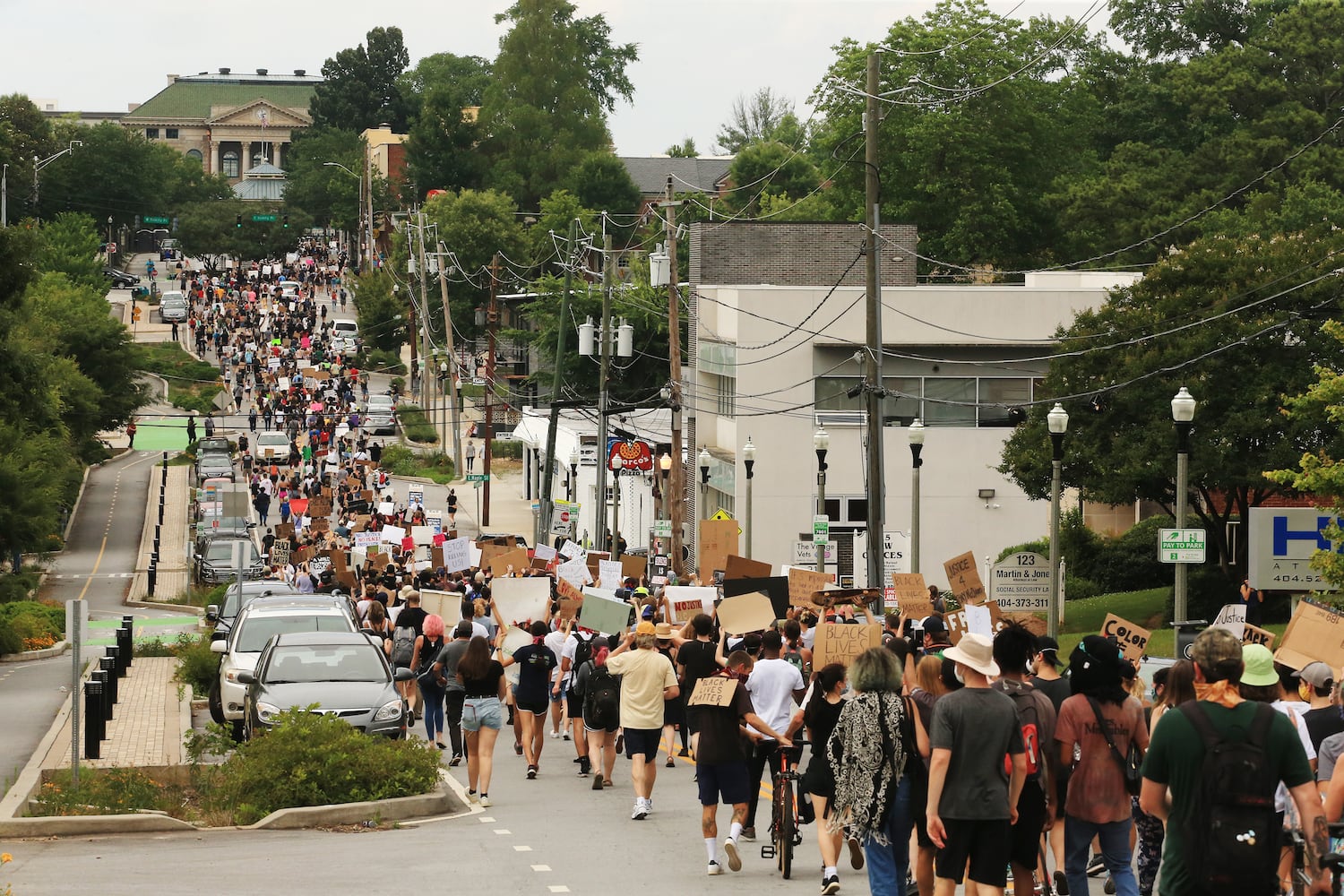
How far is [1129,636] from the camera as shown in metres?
16.6

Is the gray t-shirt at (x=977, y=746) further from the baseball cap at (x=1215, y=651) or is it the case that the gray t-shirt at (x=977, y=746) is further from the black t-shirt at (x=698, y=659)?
the black t-shirt at (x=698, y=659)

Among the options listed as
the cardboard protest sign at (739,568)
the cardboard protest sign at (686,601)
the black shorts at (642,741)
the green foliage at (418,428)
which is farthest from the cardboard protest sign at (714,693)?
the green foliage at (418,428)

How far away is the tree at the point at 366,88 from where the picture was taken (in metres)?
181

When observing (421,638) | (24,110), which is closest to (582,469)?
(421,638)

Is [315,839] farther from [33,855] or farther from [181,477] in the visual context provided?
[181,477]

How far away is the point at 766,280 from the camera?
5703 cm

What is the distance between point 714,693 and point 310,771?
4.20 metres

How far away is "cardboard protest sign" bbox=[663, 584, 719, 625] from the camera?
22078 millimetres

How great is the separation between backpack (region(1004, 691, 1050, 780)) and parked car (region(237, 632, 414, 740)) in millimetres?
9399

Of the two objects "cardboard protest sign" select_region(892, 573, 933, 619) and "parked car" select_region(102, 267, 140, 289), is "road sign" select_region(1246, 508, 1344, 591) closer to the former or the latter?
"cardboard protest sign" select_region(892, 573, 933, 619)

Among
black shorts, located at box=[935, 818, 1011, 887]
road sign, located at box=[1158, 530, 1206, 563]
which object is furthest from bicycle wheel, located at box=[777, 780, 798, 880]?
road sign, located at box=[1158, 530, 1206, 563]

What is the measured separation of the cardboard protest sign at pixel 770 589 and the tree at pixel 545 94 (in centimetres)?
9468

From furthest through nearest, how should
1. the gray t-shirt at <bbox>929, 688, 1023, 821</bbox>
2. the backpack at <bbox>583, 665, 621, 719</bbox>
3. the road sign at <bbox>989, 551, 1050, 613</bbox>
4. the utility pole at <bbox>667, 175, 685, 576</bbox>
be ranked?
1. the utility pole at <bbox>667, 175, 685, 576</bbox>
2. the road sign at <bbox>989, 551, 1050, 613</bbox>
3. the backpack at <bbox>583, 665, 621, 719</bbox>
4. the gray t-shirt at <bbox>929, 688, 1023, 821</bbox>

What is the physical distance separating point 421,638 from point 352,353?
87.8 metres
